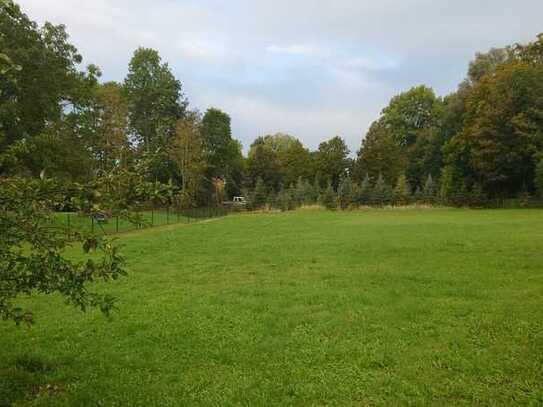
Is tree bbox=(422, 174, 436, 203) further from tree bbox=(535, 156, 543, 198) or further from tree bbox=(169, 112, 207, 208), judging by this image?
tree bbox=(169, 112, 207, 208)

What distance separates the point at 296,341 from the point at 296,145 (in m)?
64.0

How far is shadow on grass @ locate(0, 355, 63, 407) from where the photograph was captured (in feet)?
13.4

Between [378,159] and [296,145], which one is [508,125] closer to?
[378,159]

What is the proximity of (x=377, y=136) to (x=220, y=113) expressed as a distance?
22.0 metres

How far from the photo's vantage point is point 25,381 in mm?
4406

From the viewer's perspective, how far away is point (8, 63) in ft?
9.05

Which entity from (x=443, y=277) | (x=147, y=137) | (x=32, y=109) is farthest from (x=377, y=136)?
(x=443, y=277)

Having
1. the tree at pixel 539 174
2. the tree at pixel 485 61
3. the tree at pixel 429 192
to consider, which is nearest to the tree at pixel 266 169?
the tree at pixel 429 192

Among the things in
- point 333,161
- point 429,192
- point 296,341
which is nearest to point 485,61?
point 429,192

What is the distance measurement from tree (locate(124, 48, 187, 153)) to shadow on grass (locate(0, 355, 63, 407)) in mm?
51026

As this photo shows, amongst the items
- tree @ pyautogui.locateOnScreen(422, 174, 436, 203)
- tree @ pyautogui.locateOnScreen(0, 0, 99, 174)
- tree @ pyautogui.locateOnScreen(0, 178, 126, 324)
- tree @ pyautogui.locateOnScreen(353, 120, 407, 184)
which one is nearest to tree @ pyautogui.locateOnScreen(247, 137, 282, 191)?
tree @ pyautogui.locateOnScreen(353, 120, 407, 184)

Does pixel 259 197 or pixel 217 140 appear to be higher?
pixel 217 140

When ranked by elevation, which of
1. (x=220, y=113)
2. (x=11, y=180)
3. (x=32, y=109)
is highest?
(x=220, y=113)

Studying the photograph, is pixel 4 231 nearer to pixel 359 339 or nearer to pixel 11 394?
pixel 11 394
